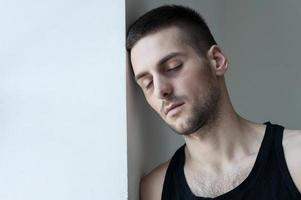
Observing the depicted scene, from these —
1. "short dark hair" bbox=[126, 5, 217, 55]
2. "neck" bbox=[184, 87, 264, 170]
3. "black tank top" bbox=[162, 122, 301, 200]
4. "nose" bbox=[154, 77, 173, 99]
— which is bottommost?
"black tank top" bbox=[162, 122, 301, 200]

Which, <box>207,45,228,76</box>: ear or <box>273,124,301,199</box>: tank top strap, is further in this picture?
<box>207,45,228,76</box>: ear

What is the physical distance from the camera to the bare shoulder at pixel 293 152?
3.62 ft

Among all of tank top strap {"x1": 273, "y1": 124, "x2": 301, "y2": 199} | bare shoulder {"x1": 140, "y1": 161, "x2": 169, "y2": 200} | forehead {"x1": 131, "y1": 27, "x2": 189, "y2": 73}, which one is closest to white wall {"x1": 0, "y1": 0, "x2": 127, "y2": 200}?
forehead {"x1": 131, "y1": 27, "x2": 189, "y2": 73}

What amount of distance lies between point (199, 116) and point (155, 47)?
0.66ft

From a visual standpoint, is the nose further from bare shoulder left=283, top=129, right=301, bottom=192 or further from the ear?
bare shoulder left=283, top=129, right=301, bottom=192

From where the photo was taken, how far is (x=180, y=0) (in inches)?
56.4

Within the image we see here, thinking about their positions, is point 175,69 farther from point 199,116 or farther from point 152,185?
point 152,185

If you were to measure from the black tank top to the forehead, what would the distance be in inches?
12.7

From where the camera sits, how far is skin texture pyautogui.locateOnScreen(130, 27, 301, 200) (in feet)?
3.64

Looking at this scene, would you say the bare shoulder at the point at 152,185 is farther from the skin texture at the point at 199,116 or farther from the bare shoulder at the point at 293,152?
the bare shoulder at the point at 293,152

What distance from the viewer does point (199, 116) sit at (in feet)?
3.70

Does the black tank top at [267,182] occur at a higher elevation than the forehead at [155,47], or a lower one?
lower

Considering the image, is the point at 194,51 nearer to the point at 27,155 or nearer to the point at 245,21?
the point at 27,155

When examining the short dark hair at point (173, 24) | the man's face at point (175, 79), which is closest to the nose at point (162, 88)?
the man's face at point (175, 79)
